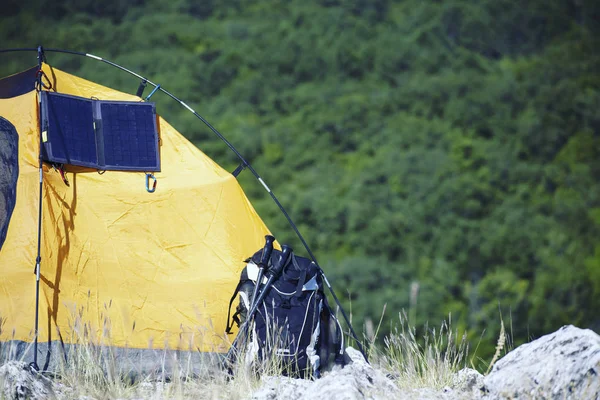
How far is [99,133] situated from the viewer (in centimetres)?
505

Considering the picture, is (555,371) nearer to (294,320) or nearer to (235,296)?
(294,320)

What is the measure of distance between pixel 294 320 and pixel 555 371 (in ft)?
4.73

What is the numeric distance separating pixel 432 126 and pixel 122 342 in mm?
22879

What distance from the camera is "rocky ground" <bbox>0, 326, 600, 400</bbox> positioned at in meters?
3.56


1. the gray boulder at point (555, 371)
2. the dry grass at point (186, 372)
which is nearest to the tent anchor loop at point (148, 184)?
the dry grass at point (186, 372)

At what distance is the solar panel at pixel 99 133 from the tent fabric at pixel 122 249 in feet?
0.23

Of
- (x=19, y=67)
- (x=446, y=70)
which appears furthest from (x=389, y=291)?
(x=19, y=67)

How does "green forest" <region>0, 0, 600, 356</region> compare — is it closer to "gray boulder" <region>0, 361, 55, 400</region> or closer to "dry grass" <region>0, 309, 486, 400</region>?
"dry grass" <region>0, 309, 486, 400</region>

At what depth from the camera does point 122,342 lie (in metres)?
4.74

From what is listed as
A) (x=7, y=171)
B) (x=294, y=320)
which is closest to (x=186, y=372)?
(x=294, y=320)

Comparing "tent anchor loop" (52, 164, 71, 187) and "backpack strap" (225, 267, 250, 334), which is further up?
"tent anchor loop" (52, 164, 71, 187)

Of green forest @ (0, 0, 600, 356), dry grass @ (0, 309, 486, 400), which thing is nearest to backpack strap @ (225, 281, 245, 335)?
dry grass @ (0, 309, 486, 400)

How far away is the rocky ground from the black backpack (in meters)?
0.25

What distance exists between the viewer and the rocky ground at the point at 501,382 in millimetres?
3562
